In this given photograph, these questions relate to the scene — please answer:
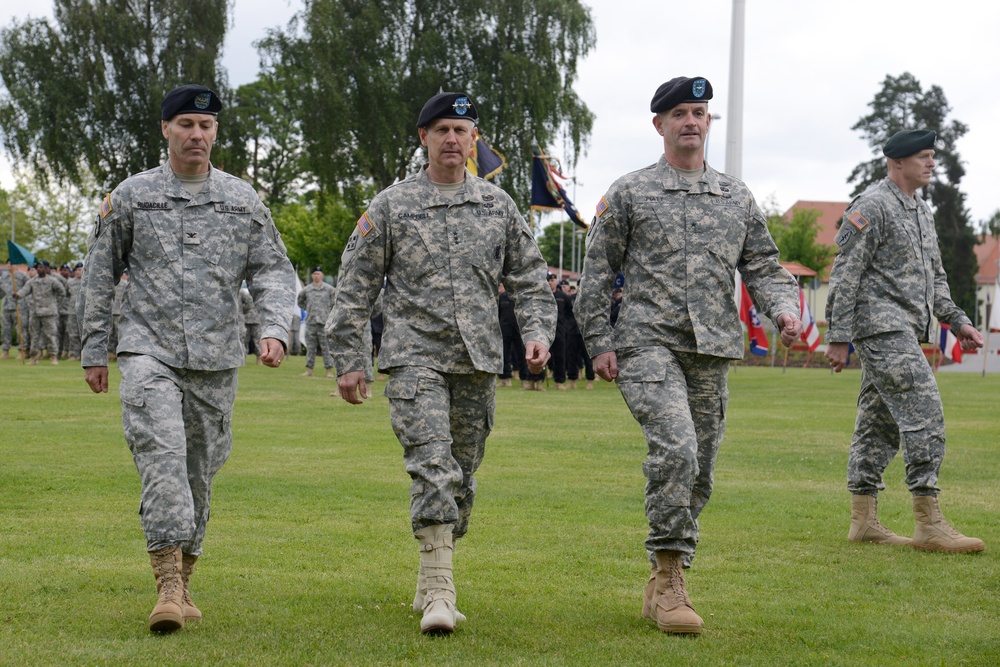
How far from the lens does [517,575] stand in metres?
7.09

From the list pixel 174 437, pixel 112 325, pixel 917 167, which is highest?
pixel 917 167

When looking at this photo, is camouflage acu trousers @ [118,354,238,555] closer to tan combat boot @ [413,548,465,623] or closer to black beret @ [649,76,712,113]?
tan combat boot @ [413,548,465,623]

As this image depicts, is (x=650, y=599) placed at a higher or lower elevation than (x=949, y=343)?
lower

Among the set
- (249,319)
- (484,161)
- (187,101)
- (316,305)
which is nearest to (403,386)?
(187,101)

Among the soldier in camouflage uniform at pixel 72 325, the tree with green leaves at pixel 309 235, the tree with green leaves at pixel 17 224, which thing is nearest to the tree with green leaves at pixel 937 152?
the tree with green leaves at pixel 309 235

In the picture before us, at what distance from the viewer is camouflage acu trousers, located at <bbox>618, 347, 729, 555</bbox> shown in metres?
5.95

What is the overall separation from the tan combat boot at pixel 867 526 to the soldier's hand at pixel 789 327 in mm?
2758

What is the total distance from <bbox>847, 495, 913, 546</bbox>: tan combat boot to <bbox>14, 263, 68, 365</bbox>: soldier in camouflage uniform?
24.8 metres

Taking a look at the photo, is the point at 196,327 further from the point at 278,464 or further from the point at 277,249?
the point at 278,464

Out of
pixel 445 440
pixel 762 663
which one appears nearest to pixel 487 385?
pixel 445 440

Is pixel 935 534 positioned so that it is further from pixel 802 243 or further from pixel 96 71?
pixel 802 243

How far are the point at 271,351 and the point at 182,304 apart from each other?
1.44 ft

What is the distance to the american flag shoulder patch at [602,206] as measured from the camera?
6.37 m

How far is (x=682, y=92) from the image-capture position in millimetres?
6293
